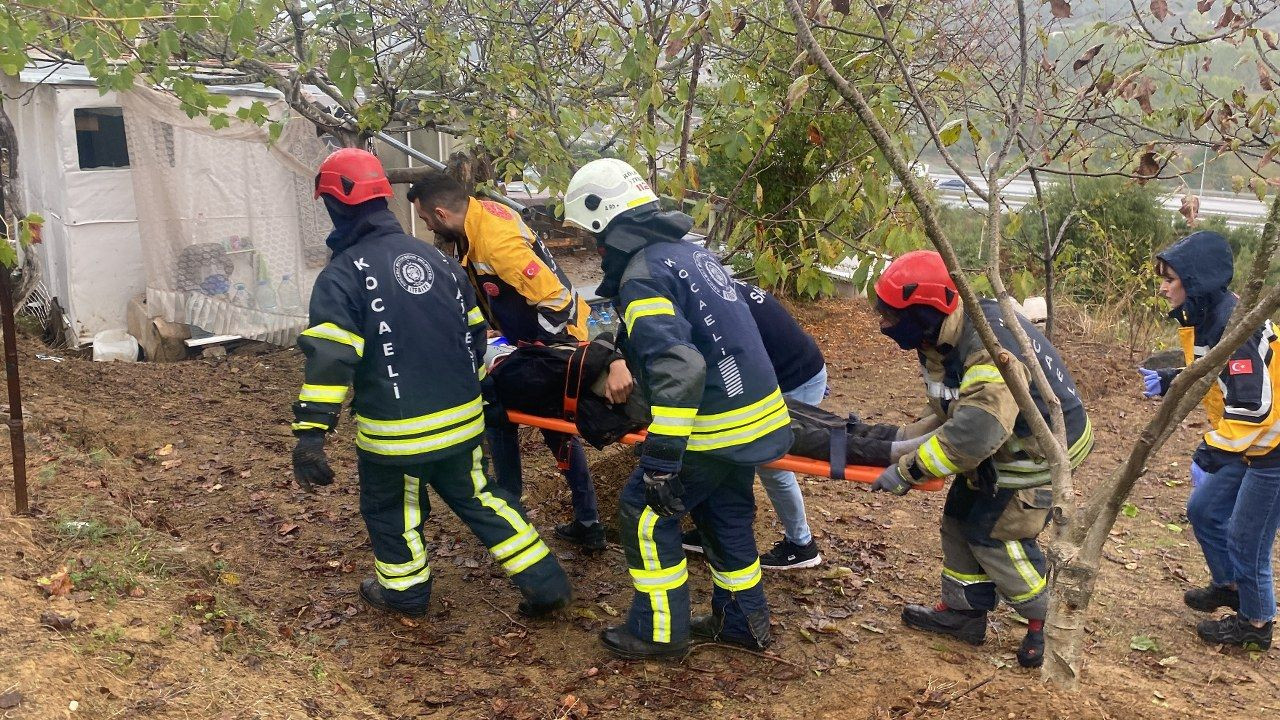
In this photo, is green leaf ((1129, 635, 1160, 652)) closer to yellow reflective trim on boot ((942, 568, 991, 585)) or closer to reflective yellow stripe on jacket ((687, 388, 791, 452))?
yellow reflective trim on boot ((942, 568, 991, 585))

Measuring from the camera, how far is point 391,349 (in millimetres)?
4172

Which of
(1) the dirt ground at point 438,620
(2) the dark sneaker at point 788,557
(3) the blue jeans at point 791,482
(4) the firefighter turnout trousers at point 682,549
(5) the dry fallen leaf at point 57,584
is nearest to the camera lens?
(1) the dirt ground at point 438,620

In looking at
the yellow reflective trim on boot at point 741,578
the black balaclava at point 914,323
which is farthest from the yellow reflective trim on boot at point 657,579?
the black balaclava at point 914,323

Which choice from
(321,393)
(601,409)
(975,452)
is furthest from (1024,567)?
(321,393)

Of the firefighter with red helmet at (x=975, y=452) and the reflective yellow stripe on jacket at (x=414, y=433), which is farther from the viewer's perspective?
→ the reflective yellow stripe on jacket at (x=414, y=433)

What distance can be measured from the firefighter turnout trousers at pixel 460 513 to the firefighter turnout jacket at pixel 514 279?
860mm

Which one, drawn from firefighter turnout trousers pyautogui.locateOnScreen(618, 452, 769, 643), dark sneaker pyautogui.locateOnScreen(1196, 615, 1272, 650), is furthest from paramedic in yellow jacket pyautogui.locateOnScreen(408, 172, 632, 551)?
dark sneaker pyautogui.locateOnScreen(1196, 615, 1272, 650)

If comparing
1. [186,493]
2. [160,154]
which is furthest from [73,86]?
[186,493]

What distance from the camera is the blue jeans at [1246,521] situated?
448 centimetres

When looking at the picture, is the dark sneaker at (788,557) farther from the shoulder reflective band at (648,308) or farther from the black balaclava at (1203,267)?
the black balaclava at (1203,267)

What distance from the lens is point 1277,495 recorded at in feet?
14.6

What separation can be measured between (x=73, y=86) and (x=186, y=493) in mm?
4719

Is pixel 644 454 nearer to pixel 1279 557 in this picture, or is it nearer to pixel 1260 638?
pixel 1260 638

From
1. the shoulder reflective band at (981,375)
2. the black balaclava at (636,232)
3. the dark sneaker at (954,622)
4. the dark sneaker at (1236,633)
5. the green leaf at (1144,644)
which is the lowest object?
the green leaf at (1144,644)
